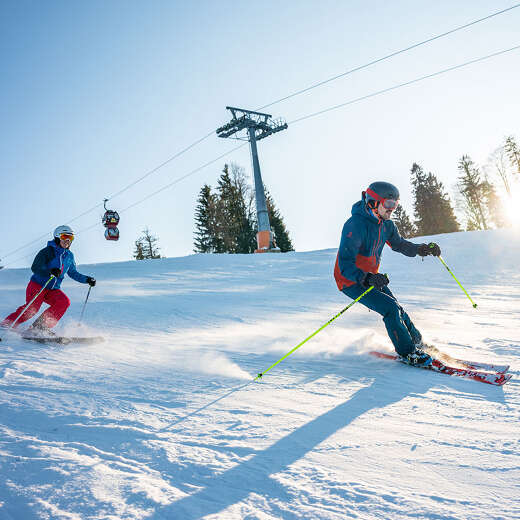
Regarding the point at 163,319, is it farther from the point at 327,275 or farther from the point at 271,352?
the point at 327,275

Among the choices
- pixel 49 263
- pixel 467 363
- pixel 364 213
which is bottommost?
pixel 467 363

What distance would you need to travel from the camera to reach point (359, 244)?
410 cm

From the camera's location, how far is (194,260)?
14.2m

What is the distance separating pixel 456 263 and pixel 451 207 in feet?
130

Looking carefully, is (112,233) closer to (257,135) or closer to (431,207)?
(257,135)

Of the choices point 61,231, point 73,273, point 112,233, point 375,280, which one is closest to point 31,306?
point 73,273

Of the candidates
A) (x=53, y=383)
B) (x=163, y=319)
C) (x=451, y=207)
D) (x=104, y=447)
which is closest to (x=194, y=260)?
(x=163, y=319)

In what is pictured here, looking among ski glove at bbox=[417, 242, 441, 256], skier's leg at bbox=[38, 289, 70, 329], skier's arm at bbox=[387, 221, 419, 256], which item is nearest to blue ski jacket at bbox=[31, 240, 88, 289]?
skier's leg at bbox=[38, 289, 70, 329]

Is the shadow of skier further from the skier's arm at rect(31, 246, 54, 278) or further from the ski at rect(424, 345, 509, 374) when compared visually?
the skier's arm at rect(31, 246, 54, 278)

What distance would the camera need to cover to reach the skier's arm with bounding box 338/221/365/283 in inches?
158

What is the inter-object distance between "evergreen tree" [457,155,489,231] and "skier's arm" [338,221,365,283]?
45908 mm

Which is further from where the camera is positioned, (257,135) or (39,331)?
(257,135)

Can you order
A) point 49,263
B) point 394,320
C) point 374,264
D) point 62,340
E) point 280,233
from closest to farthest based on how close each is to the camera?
point 394,320 < point 374,264 < point 62,340 < point 49,263 < point 280,233

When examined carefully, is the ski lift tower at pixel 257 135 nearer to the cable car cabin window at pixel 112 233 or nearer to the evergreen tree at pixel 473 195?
the cable car cabin window at pixel 112 233
